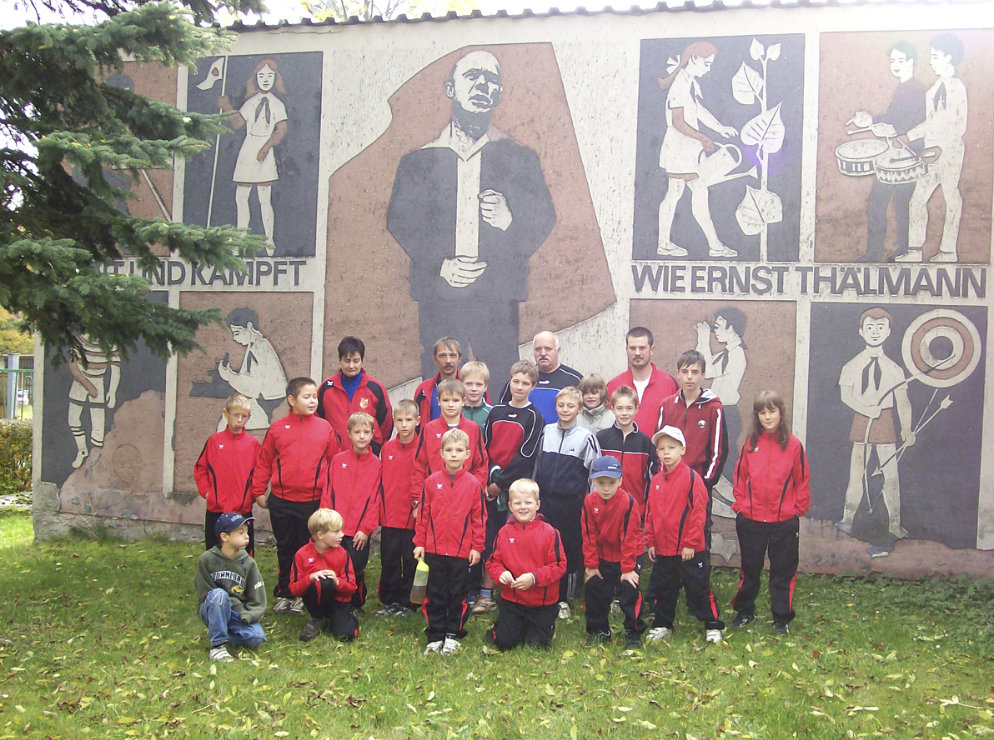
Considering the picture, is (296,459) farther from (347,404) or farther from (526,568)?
(526,568)

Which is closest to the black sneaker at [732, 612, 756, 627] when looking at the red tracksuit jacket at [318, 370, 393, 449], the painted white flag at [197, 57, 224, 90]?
the red tracksuit jacket at [318, 370, 393, 449]

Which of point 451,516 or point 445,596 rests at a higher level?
point 451,516

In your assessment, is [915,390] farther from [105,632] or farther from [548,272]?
[105,632]

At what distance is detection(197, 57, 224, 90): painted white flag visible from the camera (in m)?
9.31

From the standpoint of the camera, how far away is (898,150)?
7980mm

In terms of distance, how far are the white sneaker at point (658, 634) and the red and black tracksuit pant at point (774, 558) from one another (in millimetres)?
693

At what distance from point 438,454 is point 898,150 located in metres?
5.06

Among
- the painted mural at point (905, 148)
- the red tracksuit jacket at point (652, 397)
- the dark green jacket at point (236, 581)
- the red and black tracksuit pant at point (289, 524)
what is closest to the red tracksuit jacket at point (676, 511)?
the red tracksuit jacket at point (652, 397)

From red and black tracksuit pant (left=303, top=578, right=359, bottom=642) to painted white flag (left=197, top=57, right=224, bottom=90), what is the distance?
19.3 ft

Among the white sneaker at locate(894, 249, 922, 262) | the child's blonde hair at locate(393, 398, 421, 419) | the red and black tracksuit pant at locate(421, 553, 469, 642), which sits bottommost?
the red and black tracksuit pant at locate(421, 553, 469, 642)

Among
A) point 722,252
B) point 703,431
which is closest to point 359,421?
point 703,431

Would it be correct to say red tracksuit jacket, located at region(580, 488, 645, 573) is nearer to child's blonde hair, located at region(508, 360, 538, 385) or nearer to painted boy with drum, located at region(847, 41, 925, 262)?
child's blonde hair, located at region(508, 360, 538, 385)

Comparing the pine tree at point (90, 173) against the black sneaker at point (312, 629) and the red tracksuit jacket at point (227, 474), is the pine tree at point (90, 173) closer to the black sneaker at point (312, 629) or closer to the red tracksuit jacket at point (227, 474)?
the red tracksuit jacket at point (227, 474)

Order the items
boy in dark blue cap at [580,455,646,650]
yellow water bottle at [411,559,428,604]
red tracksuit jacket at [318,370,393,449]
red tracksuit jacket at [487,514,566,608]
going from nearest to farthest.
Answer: red tracksuit jacket at [487,514,566,608]
boy in dark blue cap at [580,455,646,650]
yellow water bottle at [411,559,428,604]
red tracksuit jacket at [318,370,393,449]
